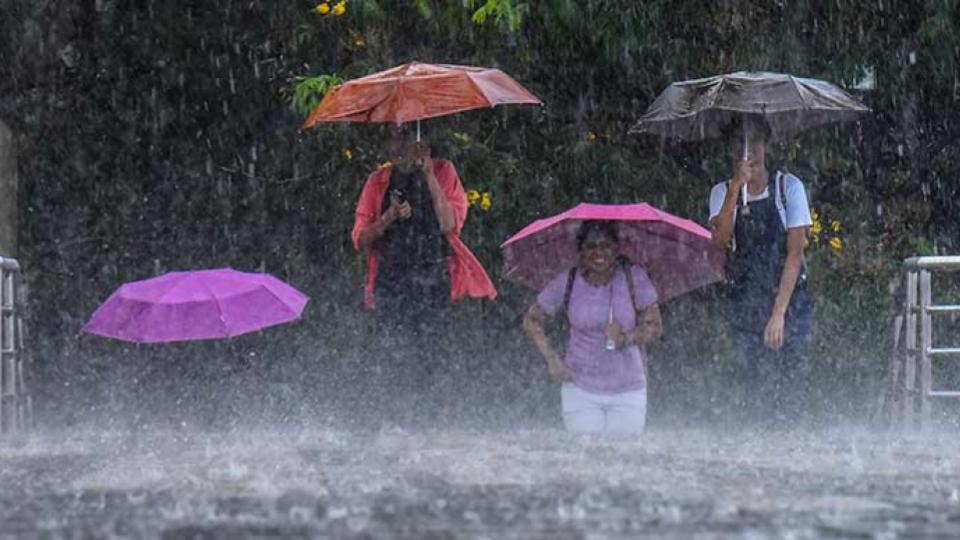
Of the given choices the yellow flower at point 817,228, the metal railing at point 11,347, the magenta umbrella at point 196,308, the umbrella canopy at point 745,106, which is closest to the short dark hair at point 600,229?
the umbrella canopy at point 745,106

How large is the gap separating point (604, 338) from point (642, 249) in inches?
32.9

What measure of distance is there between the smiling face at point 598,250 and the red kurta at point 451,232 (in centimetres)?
58

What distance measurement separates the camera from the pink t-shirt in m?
10.9

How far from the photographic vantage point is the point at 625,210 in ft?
36.5

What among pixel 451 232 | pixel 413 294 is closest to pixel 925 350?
pixel 451 232

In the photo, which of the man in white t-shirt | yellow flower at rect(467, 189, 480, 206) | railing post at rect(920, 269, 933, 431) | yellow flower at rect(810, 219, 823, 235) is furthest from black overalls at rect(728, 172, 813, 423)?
yellow flower at rect(810, 219, 823, 235)

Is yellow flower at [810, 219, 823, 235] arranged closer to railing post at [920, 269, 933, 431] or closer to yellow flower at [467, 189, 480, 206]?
yellow flower at [467, 189, 480, 206]

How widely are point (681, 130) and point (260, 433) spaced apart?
2956 millimetres

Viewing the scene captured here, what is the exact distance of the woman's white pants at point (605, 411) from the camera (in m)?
10.9

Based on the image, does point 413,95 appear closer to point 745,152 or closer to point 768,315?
point 745,152

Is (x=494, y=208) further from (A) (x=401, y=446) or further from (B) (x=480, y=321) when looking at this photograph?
(A) (x=401, y=446)

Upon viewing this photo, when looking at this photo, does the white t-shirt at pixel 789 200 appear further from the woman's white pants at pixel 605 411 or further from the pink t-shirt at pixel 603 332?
the woman's white pants at pixel 605 411

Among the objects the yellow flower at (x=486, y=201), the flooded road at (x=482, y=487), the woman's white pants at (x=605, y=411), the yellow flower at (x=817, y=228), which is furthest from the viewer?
the yellow flower at (x=817, y=228)

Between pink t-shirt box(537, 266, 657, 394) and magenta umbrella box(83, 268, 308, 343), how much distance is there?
1.68 m
